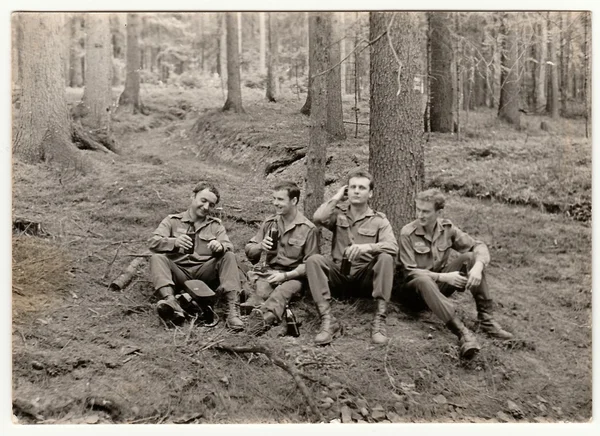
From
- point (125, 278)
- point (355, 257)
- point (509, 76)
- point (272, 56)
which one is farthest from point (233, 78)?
point (509, 76)

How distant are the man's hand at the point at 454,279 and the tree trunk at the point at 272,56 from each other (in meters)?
2.52

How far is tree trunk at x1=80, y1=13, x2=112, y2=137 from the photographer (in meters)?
6.13

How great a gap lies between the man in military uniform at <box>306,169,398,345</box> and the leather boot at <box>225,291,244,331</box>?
664mm

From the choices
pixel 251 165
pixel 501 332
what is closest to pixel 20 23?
pixel 251 165

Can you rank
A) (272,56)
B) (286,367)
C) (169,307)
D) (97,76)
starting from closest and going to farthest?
(286,367) → (169,307) → (272,56) → (97,76)

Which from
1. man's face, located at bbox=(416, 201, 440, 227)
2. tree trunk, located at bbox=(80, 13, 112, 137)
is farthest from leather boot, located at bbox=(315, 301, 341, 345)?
tree trunk, located at bbox=(80, 13, 112, 137)

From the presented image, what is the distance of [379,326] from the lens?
16.4ft

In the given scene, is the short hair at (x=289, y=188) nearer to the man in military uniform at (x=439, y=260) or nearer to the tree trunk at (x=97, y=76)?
the man in military uniform at (x=439, y=260)

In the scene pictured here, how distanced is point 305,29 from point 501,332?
3334mm

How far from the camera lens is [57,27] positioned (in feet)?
19.1

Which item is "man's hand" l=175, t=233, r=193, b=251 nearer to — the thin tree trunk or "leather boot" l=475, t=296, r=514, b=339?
the thin tree trunk

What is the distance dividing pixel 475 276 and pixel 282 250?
5.46ft

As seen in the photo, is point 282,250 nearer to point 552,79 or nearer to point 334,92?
point 334,92
